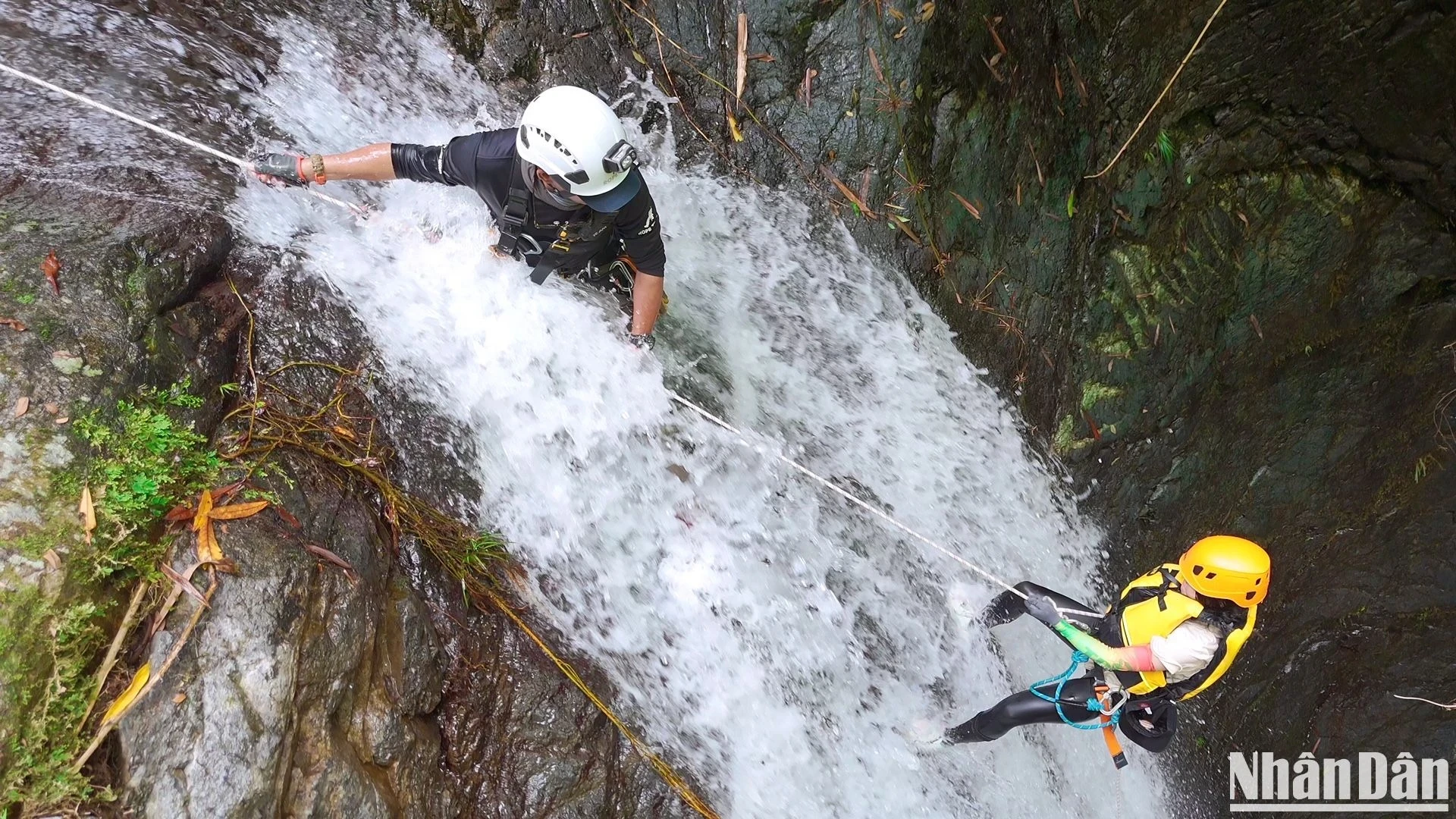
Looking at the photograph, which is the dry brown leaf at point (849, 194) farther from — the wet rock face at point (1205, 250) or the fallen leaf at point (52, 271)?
the fallen leaf at point (52, 271)

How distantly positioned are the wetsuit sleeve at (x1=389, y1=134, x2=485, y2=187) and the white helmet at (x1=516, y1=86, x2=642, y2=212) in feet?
0.94

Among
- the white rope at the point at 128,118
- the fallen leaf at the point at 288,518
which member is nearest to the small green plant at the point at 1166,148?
the white rope at the point at 128,118

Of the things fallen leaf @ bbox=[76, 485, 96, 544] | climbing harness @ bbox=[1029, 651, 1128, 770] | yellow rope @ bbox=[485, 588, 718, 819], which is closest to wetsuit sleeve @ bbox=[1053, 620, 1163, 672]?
climbing harness @ bbox=[1029, 651, 1128, 770]

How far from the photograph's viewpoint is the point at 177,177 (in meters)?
3.24

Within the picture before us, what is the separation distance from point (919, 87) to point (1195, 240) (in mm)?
1685

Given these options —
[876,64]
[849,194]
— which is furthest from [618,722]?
[876,64]

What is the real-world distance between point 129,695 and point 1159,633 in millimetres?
3630

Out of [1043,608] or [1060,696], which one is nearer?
[1043,608]

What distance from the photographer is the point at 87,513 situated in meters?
2.48

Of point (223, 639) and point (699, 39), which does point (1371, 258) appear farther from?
point (223, 639)

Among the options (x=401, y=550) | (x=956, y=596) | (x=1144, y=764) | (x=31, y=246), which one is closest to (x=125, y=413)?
(x=31, y=246)

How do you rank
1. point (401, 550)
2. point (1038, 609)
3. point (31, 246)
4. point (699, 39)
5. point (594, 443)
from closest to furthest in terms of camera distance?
point (31, 246), point (401, 550), point (1038, 609), point (594, 443), point (699, 39)

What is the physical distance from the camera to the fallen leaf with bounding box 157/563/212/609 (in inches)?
101

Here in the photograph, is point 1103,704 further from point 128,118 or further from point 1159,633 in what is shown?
point 128,118
